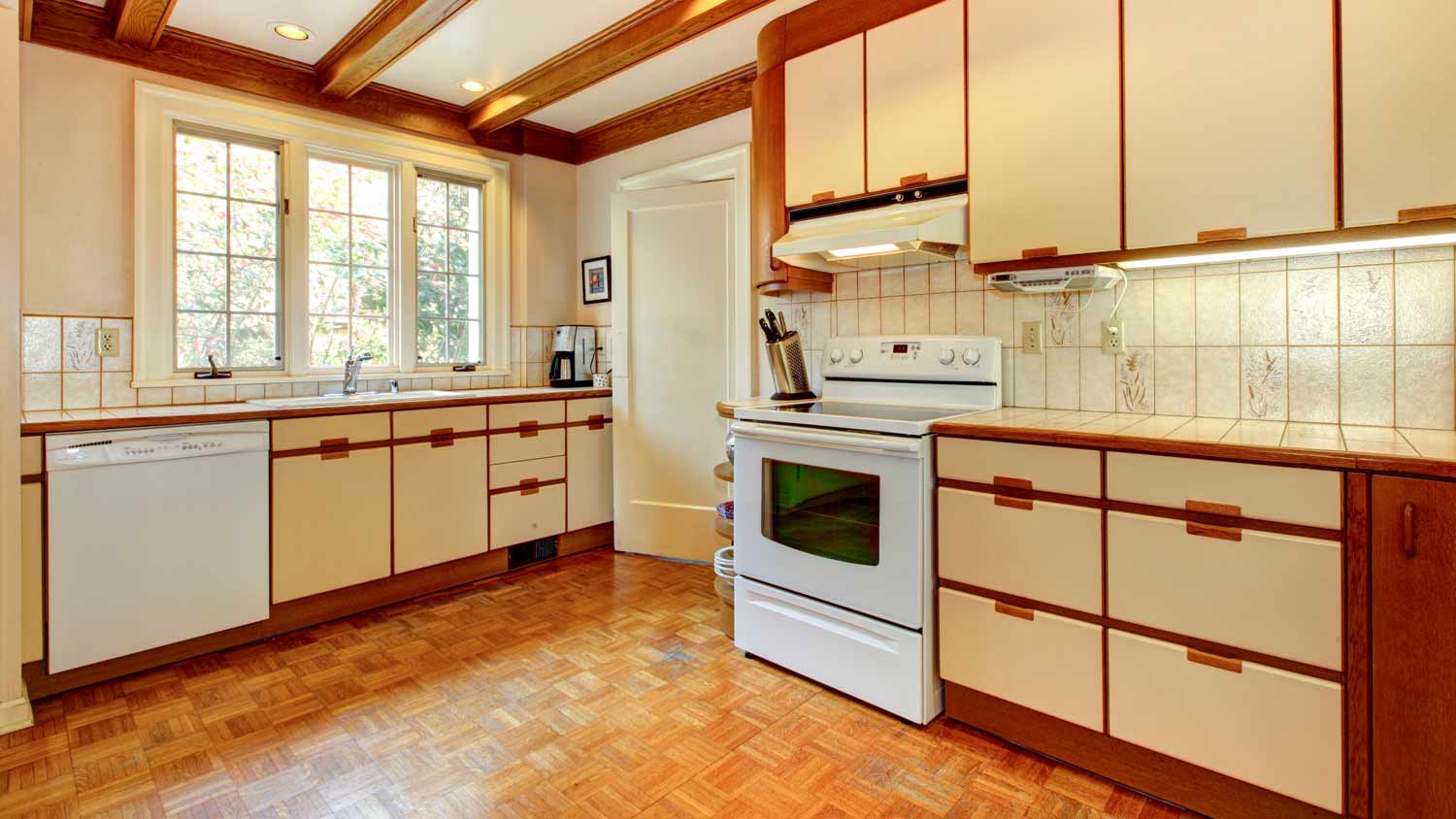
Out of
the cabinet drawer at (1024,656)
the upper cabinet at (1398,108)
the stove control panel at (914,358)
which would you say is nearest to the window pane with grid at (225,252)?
the stove control panel at (914,358)

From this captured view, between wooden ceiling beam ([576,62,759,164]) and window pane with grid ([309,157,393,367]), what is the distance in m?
1.14

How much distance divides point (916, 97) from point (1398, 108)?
46.4 inches

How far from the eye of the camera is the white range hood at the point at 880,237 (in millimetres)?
2133

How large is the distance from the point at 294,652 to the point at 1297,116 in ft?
11.1

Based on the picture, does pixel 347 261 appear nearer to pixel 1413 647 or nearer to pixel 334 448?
pixel 334 448

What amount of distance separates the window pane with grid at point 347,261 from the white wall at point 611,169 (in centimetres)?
106

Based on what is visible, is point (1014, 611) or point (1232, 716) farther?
point (1014, 611)

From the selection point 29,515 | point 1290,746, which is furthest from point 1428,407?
point 29,515

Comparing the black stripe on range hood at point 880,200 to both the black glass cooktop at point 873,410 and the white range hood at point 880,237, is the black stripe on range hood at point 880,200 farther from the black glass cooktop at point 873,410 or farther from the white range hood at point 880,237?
the black glass cooktop at point 873,410

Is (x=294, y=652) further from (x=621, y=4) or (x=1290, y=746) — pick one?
(x=1290, y=746)

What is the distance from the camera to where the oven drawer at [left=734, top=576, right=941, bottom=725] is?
1936 millimetres

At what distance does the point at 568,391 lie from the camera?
3562 mm

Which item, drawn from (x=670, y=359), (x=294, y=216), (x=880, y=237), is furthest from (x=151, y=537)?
(x=880, y=237)

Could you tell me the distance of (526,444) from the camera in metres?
3.35
